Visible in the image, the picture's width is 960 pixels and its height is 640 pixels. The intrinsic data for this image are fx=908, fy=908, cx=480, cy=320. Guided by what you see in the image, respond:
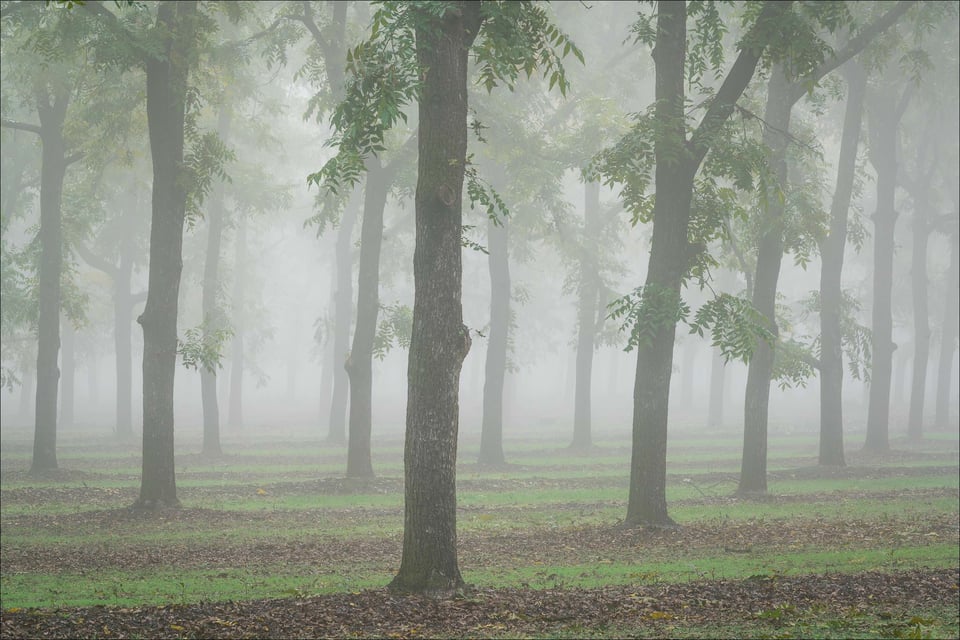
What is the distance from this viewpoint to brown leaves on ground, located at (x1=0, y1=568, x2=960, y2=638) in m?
8.38

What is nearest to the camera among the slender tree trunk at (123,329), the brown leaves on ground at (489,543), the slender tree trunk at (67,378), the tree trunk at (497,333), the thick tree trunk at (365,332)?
the brown leaves on ground at (489,543)

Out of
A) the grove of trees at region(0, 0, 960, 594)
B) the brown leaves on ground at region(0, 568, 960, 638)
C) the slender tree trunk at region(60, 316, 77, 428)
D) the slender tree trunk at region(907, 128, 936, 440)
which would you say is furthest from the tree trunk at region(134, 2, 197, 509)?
the slender tree trunk at region(60, 316, 77, 428)

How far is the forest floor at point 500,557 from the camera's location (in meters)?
8.71

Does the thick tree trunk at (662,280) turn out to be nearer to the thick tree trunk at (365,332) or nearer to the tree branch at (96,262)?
the thick tree trunk at (365,332)

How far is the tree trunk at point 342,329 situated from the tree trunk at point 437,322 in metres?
22.5

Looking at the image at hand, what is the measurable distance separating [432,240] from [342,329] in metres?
28.2

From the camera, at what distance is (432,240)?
10.1 meters

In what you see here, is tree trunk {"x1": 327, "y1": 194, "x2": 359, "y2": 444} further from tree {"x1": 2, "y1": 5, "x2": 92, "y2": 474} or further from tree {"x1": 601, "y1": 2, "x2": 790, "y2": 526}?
tree {"x1": 601, "y1": 2, "x2": 790, "y2": 526}

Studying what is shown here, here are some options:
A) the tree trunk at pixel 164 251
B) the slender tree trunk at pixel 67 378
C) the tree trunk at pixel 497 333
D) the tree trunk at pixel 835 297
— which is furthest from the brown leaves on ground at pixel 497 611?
the slender tree trunk at pixel 67 378

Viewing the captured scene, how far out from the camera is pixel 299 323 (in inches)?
3115

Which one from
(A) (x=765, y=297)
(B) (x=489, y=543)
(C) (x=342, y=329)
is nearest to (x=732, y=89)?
(A) (x=765, y=297)

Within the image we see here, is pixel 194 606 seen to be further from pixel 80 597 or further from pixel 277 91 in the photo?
pixel 277 91

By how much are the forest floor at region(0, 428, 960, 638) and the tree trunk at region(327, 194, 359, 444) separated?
9.33 meters

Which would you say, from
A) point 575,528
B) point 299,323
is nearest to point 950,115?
point 575,528
